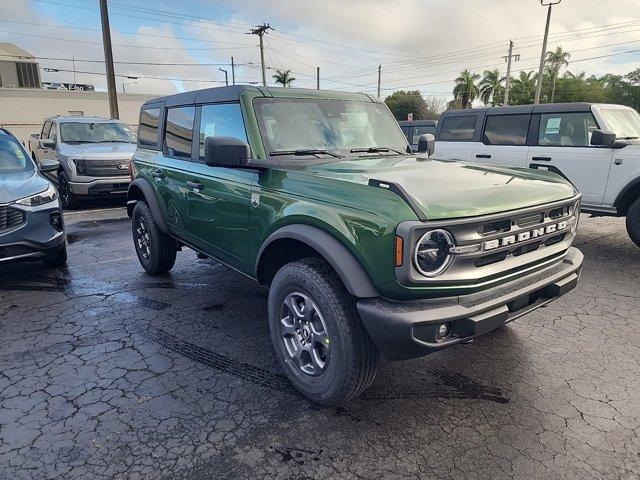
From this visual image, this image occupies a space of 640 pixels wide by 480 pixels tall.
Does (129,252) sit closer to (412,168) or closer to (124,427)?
(124,427)

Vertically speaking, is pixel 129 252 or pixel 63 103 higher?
pixel 63 103

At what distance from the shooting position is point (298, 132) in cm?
350

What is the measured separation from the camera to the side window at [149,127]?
5.02 m

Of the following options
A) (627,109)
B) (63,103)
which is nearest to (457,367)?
(627,109)

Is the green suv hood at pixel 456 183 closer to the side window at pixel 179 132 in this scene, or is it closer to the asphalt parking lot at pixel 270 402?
the asphalt parking lot at pixel 270 402

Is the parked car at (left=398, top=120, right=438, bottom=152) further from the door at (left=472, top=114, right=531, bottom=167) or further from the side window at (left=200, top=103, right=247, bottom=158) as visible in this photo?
the side window at (left=200, top=103, right=247, bottom=158)

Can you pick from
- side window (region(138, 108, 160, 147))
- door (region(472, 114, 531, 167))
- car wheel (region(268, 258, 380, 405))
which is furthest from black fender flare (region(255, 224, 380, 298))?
door (region(472, 114, 531, 167))

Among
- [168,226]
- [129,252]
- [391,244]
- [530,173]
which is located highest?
[530,173]

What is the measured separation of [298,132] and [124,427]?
7.61 feet

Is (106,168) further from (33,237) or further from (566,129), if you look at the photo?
(566,129)

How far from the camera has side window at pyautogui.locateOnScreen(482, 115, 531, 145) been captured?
292 inches

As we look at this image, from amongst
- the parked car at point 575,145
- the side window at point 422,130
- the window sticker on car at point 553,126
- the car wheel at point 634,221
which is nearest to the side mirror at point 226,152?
the parked car at point 575,145

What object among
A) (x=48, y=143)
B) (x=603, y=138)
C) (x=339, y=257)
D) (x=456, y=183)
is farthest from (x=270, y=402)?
(x=48, y=143)

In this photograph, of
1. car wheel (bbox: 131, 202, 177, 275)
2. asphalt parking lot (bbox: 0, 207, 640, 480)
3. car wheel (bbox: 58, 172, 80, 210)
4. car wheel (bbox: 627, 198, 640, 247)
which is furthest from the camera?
car wheel (bbox: 58, 172, 80, 210)
